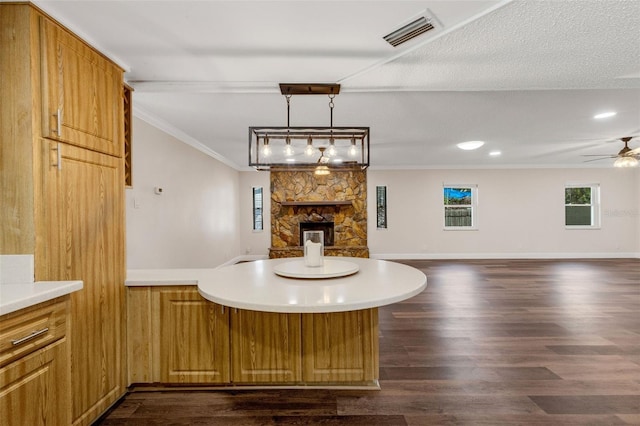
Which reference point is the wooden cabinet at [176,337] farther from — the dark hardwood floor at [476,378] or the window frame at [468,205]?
the window frame at [468,205]

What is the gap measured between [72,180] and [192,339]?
1217 millimetres

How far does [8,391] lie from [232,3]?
6.48ft

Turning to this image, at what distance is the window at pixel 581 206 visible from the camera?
25.2ft

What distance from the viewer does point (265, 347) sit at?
6.88ft

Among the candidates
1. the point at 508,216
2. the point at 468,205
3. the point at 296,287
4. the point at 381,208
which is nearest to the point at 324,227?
the point at 381,208

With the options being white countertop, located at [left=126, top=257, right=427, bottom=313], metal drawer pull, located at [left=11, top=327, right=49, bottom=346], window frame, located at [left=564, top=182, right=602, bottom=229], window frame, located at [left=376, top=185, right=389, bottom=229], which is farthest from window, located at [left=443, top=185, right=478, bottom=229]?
metal drawer pull, located at [left=11, top=327, right=49, bottom=346]

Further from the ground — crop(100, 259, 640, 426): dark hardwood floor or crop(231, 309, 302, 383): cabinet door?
crop(231, 309, 302, 383): cabinet door

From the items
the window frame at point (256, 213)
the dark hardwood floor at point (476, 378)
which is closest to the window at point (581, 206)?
the dark hardwood floor at point (476, 378)

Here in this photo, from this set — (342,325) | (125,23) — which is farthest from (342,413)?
(125,23)

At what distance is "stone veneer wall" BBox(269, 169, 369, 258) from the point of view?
24.6ft

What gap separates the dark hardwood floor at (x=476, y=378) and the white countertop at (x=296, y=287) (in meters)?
0.85

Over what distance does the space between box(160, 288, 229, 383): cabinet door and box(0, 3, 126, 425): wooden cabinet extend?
0.95ft

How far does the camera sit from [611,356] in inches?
104

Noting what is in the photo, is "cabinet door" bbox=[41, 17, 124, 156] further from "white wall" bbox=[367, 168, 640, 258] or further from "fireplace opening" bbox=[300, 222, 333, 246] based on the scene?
"white wall" bbox=[367, 168, 640, 258]
